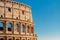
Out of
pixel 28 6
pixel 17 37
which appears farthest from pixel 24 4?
pixel 17 37

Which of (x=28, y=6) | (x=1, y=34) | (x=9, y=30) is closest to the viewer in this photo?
(x=1, y=34)

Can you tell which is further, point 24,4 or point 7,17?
point 24,4

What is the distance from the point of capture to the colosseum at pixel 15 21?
29125 millimetres

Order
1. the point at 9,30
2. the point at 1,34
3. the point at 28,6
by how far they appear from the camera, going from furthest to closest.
Result: the point at 28,6, the point at 9,30, the point at 1,34

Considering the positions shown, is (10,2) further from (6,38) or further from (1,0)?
(6,38)

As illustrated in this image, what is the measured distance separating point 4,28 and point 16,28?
9.43 ft

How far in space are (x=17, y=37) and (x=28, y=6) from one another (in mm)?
5634

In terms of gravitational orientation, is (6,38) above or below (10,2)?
below

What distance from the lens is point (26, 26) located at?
31.8m

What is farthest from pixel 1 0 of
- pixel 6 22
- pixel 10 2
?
pixel 6 22

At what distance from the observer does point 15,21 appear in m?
30.1

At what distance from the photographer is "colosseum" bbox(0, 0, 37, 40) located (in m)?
29.1

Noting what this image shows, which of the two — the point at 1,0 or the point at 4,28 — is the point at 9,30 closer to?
the point at 4,28

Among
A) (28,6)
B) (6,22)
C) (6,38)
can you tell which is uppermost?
(28,6)
